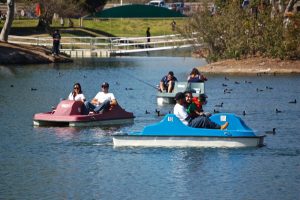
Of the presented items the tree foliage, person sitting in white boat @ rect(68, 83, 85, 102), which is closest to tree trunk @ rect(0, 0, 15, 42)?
the tree foliage

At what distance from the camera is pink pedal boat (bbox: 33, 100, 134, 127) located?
3528cm

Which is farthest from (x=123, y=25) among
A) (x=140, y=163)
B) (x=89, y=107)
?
(x=140, y=163)

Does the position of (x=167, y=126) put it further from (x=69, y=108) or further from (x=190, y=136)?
(x=69, y=108)

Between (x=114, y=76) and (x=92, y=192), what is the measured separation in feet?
135

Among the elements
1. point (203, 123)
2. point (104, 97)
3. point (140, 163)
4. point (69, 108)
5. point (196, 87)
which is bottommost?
point (140, 163)

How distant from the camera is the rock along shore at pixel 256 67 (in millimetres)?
65250

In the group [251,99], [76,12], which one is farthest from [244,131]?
[76,12]

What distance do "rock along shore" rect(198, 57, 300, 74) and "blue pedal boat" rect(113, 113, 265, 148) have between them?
35.6m

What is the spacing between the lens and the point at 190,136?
29500 mm

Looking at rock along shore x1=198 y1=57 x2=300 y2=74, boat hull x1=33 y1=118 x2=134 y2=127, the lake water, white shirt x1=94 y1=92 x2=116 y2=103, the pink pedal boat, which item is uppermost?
rock along shore x1=198 y1=57 x2=300 y2=74

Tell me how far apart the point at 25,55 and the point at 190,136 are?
48628 mm

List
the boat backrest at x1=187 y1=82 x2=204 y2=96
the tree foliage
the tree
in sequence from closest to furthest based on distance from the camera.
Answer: the boat backrest at x1=187 y1=82 x2=204 y2=96 → the tree foliage → the tree

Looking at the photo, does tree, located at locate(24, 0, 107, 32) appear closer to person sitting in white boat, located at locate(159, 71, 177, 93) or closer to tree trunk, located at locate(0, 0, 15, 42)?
tree trunk, located at locate(0, 0, 15, 42)

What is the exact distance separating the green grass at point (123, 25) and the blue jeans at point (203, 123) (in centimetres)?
7303
